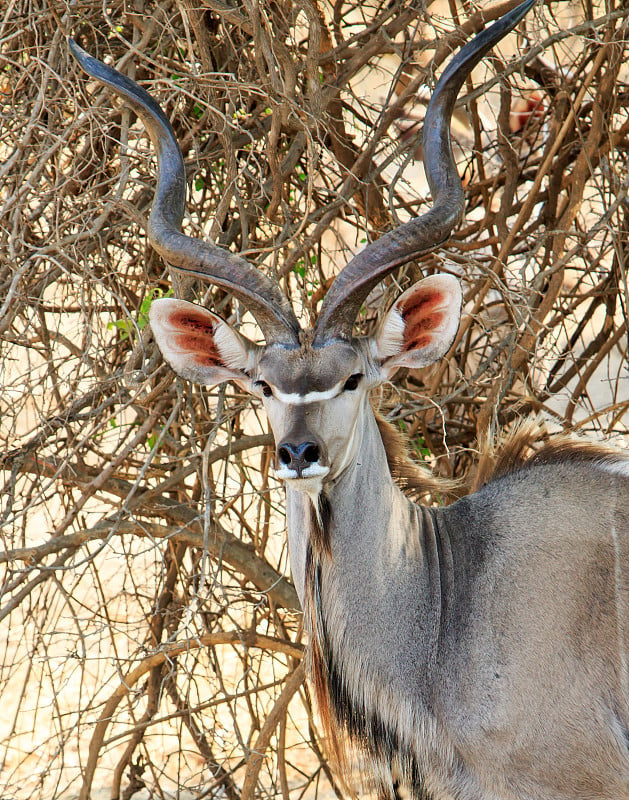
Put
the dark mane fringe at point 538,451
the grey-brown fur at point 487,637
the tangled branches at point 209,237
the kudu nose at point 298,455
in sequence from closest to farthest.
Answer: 1. the kudu nose at point 298,455
2. the grey-brown fur at point 487,637
3. the dark mane fringe at point 538,451
4. the tangled branches at point 209,237

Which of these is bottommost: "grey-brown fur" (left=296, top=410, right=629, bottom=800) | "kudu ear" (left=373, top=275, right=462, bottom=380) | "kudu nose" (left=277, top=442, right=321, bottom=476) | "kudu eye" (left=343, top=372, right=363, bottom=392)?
"grey-brown fur" (left=296, top=410, right=629, bottom=800)

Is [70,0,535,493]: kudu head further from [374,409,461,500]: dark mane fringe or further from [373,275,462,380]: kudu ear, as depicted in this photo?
[374,409,461,500]: dark mane fringe

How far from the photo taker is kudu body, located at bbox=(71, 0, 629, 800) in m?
2.06

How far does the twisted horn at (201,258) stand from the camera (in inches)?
85.0

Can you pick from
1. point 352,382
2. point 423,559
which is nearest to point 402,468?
point 423,559

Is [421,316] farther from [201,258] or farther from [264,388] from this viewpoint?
[201,258]

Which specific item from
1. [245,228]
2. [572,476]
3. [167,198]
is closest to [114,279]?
[245,228]

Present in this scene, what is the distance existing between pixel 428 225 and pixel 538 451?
2.19 feet

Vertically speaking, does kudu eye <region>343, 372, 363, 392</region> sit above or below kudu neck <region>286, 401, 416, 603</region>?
above

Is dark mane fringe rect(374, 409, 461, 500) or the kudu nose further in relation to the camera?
dark mane fringe rect(374, 409, 461, 500)

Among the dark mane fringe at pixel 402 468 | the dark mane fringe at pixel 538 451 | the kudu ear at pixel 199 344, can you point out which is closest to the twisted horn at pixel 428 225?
the kudu ear at pixel 199 344

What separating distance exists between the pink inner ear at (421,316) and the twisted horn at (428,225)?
0.11 meters

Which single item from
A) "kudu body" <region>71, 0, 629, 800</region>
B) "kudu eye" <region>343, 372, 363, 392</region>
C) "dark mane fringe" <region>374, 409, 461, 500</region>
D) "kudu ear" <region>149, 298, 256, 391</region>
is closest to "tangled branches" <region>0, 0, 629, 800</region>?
"dark mane fringe" <region>374, 409, 461, 500</region>

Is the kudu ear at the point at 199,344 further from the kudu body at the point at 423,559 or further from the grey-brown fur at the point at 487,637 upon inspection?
the grey-brown fur at the point at 487,637
